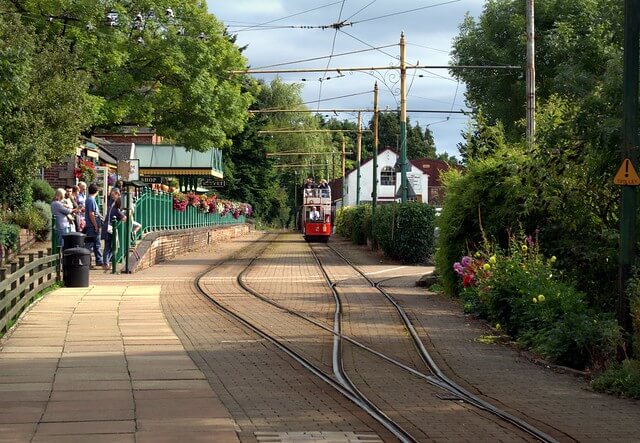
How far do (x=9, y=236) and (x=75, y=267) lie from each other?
16.5 feet

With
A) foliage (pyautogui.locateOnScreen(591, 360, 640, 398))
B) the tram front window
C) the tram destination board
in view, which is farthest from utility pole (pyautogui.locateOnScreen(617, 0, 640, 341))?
the tram destination board

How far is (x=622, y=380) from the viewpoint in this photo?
35.8 ft

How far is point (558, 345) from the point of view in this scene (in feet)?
43.0

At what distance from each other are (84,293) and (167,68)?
25403 millimetres

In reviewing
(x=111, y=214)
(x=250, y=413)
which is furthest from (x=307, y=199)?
(x=250, y=413)

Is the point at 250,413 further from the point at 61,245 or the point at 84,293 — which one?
the point at 61,245

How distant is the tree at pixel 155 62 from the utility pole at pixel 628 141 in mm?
26696

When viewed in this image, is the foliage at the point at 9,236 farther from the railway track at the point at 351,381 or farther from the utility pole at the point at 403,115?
the utility pole at the point at 403,115

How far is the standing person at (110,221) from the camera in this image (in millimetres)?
25250

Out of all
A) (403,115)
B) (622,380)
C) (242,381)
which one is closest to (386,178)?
(403,115)

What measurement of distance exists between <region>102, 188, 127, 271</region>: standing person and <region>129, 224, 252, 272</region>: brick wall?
0.91m

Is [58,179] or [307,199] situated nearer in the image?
[58,179]

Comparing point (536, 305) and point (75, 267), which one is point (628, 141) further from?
point (75, 267)

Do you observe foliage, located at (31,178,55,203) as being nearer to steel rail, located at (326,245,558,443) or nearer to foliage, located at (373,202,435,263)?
foliage, located at (373,202,435,263)
